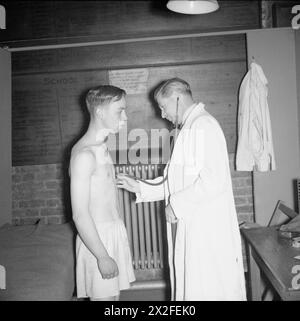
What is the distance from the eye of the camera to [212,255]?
1.52 meters

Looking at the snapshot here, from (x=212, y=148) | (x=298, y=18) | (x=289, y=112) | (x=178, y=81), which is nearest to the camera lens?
(x=212, y=148)

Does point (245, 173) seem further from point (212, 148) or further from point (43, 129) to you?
point (43, 129)

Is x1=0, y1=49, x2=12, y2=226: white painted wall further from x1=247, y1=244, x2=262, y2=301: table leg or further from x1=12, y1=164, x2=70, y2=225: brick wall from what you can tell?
x1=247, y1=244, x2=262, y2=301: table leg

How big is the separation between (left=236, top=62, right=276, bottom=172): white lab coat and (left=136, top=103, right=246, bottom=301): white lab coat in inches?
42.6

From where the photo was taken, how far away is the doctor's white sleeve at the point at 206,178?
1415 millimetres

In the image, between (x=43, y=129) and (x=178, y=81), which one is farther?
(x=43, y=129)

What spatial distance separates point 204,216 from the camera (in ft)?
4.96

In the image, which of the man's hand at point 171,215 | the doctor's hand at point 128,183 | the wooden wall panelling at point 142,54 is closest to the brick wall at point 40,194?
the wooden wall panelling at point 142,54

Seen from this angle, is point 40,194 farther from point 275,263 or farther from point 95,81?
point 275,263

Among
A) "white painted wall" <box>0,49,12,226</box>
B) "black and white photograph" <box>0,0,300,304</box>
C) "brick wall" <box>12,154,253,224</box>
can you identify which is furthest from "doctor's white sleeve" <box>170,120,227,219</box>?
"white painted wall" <box>0,49,12,226</box>

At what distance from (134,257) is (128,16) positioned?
6.23ft

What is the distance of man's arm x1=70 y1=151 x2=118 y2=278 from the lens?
4.36 feet

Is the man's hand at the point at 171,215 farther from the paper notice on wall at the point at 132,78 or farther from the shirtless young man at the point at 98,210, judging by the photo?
the paper notice on wall at the point at 132,78

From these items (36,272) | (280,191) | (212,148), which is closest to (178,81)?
(212,148)
